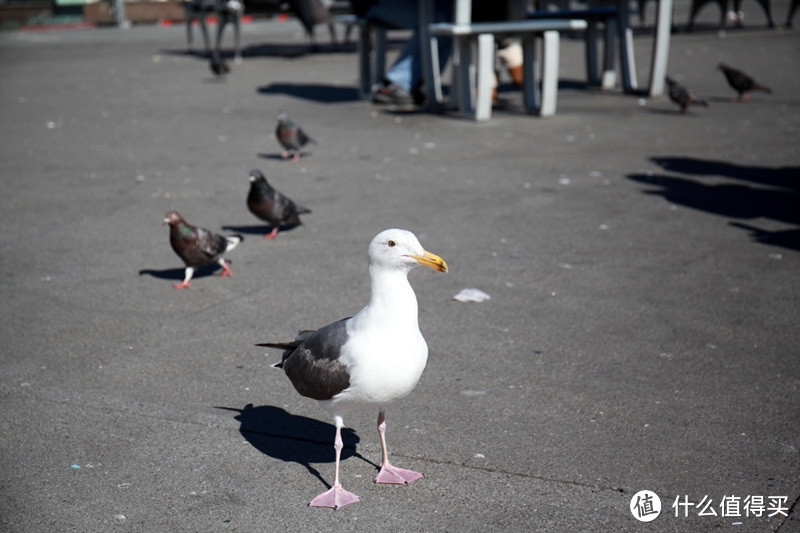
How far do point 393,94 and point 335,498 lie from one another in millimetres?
10609

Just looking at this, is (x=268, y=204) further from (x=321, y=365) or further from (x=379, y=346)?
(x=379, y=346)

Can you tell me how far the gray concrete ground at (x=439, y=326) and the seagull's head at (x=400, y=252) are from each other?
3.45 feet

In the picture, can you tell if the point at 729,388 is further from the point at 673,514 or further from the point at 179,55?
the point at 179,55

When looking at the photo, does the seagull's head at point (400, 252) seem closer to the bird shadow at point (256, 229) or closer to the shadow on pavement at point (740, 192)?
the bird shadow at point (256, 229)

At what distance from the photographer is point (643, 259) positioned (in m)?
6.71

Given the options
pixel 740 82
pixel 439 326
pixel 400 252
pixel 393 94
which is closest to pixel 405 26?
pixel 393 94

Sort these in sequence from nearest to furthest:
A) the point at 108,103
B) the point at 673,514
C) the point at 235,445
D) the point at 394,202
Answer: the point at 673,514
the point at 235,445
the point at 394,202
the point at 108,103

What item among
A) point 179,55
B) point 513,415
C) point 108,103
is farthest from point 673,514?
point 179,55

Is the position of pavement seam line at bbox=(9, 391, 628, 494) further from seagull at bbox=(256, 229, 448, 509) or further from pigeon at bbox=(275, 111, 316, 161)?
pigeon at bbox=(275, 111, 316, 161)

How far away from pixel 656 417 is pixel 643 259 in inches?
104

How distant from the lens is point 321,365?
11.9 feet

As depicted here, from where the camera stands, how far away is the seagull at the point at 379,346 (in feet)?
11.4

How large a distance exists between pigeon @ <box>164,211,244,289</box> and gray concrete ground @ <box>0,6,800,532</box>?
0.79 ft

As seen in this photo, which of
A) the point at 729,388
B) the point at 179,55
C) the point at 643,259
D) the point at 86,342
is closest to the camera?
the point at 729,388
